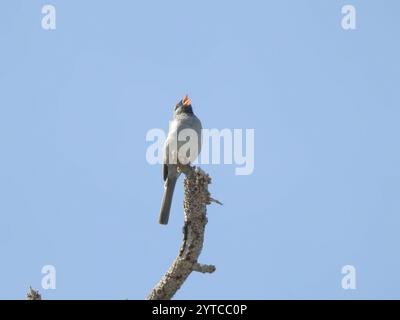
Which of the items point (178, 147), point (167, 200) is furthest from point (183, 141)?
point (167, 200)

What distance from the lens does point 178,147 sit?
13617 millimetres

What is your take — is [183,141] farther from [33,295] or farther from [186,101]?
[33,295]

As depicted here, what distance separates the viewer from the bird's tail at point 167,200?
13.0 m

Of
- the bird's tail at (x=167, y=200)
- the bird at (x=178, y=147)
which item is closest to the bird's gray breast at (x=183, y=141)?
the bird at (x=178, y=147)

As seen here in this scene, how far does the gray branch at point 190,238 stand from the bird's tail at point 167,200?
9.07 ft

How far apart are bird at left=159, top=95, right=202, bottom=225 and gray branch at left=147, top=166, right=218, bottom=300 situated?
315 centimetres

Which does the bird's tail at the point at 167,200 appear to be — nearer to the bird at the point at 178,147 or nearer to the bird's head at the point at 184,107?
the bird at the point at 178,147

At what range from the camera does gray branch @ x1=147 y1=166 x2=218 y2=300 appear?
9.28 m

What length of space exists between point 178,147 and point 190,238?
409cm
